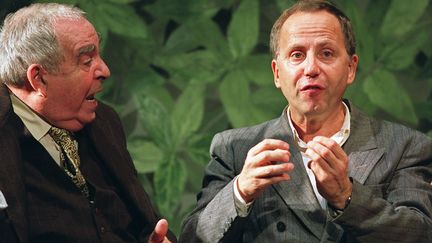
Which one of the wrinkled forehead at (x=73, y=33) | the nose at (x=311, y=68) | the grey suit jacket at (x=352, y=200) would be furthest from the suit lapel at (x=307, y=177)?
the wrinkled forehead at (x=73, y=33)

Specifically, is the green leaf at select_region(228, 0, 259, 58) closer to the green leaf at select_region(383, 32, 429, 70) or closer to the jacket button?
the green leaf at select_region(383, 32, 429, 70)

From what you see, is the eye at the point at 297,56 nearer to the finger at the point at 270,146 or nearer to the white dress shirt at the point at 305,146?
the white dress shirt at the point at 305,146

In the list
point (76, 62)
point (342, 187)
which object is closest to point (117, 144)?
point (76, 62)

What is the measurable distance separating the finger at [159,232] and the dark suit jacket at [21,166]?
10cm

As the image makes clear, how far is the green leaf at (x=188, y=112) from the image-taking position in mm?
3904

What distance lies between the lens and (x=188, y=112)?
154 inches

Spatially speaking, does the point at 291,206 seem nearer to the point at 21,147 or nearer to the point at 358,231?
the point at 358,231

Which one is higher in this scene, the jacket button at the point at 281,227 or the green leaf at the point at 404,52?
the jacket button at the point at 281,227

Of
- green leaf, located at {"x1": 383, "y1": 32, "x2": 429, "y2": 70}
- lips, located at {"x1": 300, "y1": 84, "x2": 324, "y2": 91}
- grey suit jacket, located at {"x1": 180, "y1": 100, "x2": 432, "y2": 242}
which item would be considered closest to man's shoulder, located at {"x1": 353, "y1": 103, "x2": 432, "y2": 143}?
grey suit jacket, located at {"x1": 180, "y1": 100, "x2": 432, "y2": 242}

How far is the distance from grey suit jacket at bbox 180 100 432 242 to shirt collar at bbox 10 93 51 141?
0.50 m

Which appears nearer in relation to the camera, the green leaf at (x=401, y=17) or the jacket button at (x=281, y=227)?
the jacket button at (x=281, y=227)

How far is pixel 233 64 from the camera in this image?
12.8ft

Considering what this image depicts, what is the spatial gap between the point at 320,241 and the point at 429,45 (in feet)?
5.65

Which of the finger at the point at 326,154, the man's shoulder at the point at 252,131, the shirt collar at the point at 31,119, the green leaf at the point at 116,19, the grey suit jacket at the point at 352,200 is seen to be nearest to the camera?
the finger at the point at 326,154
